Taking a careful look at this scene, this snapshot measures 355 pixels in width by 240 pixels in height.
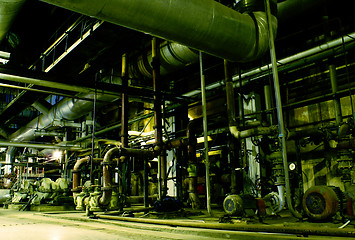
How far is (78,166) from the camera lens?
9.66 m

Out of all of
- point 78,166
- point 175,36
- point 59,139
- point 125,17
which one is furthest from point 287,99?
point 59,139

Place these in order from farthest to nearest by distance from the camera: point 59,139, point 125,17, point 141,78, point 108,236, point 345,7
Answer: point 59,139, point 141,78, point 345,7, point 108,236, point 125,17

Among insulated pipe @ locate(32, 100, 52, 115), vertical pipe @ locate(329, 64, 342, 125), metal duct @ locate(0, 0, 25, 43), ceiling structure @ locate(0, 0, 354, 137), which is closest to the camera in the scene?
metal duct @ locate(0, 0, 25, 43)

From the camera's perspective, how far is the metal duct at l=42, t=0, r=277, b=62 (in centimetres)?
300

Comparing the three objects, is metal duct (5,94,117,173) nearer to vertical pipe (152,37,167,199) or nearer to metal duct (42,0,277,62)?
vertical pipe (152,37,167,199)

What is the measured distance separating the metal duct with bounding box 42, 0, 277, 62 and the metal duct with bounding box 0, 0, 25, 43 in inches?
114

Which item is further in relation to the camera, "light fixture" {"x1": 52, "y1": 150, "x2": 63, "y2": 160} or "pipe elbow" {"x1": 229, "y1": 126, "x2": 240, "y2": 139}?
"light fixture" {"x1": 52, "y1": 150, "x2": 63, "y2": 160}

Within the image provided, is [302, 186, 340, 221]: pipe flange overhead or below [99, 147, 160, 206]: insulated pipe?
below

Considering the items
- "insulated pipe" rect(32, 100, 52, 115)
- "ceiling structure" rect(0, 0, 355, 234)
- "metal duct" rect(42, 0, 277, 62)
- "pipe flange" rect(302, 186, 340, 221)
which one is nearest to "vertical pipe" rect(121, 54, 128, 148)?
"ceiling structure" rect(0, 0, 355, 234)

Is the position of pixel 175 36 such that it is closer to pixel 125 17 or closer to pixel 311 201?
pixel 125 17

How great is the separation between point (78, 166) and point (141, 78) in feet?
11.8

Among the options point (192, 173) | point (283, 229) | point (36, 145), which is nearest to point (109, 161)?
point (192, 173)

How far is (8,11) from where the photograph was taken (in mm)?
5277

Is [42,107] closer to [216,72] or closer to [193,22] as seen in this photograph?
[216,72]
